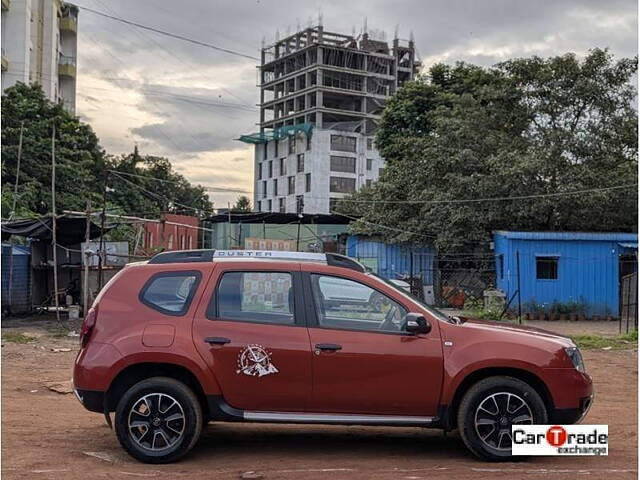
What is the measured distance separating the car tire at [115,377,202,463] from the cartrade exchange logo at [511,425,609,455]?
2646mm

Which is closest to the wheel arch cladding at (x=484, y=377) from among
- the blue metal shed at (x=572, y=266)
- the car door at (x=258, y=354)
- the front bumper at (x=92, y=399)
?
the car door at (x=258, y=354)

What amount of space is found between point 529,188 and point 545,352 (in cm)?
2210

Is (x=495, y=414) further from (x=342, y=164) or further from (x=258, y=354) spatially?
(x=342, y=164)

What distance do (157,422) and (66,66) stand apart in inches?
2136

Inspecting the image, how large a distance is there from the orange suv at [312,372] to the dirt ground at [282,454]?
32cm

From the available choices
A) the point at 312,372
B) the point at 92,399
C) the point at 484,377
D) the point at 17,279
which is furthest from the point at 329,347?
the point at 17,279

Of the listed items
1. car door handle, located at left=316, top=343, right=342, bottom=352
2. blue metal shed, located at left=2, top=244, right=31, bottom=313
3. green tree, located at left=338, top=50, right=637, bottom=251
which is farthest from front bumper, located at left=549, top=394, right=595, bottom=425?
green tree, located at left=338, top=50, right=637, bottom=251

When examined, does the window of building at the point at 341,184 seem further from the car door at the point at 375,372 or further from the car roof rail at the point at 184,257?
the car door at the point at 375,372

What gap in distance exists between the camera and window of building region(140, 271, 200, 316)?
21.3 ft

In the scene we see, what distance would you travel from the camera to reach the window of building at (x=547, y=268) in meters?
26.1

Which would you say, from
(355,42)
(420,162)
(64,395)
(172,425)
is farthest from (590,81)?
(355,42)

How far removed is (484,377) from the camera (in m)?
6.41

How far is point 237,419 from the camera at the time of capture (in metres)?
6.31

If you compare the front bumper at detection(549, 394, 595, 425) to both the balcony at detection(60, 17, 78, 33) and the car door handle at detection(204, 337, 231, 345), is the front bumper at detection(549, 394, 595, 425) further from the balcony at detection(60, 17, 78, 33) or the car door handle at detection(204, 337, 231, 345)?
the balcony at detection(60, 17, 78, 33)
